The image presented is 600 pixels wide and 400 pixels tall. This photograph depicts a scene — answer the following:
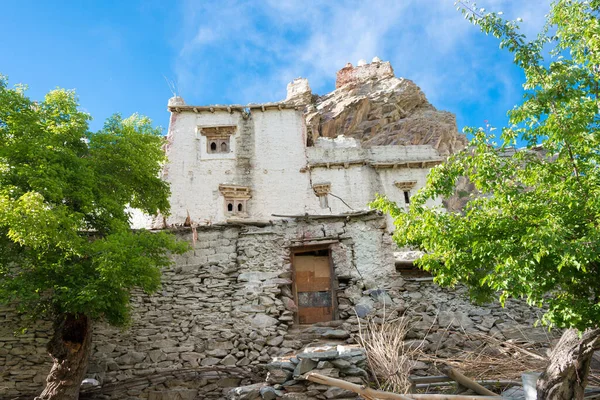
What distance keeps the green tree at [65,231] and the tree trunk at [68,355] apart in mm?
18

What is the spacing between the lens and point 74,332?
8953mm

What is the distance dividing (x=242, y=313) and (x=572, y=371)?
6326 millimetres

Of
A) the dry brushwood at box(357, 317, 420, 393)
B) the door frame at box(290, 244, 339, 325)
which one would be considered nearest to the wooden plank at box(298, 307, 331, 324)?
the door frame at box(290, 244, 339, 325)

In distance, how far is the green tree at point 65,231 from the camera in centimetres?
838

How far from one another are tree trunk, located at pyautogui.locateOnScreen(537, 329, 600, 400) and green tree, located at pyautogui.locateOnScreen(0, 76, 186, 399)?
703 cm

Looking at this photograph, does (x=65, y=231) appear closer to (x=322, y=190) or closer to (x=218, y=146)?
(x=322, y=190)

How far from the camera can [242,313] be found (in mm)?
10078

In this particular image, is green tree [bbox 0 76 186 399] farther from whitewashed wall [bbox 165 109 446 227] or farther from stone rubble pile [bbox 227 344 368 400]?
whitewashed wall [bbox 165 109 446 227]

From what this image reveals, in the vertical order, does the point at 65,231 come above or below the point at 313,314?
above

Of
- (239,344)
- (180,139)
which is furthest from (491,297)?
(180,139)

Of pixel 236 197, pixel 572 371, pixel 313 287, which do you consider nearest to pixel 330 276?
pixel 313 287

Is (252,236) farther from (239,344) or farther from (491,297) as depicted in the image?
(491,297)

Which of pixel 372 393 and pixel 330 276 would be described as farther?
pixel 330 276

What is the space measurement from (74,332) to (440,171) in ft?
24.8
